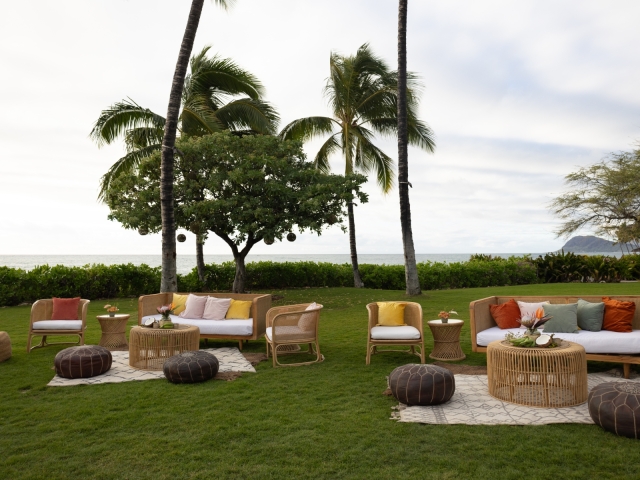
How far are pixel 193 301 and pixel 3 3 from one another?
22.7ft

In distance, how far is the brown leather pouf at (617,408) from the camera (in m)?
3.47

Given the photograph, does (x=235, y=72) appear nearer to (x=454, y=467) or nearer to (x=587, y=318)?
(x=587, y=318)

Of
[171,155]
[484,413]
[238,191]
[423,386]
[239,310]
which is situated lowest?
[484,413]

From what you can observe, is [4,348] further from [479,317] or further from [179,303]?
[479,317]

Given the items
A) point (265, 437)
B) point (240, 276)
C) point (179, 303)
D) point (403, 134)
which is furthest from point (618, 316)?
point (240, 276)

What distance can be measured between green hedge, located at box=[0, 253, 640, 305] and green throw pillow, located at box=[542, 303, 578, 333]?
1150 centimetres

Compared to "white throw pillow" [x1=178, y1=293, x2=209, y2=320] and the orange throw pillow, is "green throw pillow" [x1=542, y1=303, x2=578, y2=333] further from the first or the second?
"white throw pillow" [x1=178, y1=293, x2=209, y2=320]

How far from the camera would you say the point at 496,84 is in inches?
450

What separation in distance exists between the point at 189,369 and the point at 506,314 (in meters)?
3.87

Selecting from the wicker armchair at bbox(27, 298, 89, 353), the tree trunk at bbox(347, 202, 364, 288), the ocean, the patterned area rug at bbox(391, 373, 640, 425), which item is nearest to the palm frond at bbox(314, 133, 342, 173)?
the tree trunk at bbox(347, 202, 364, 288)

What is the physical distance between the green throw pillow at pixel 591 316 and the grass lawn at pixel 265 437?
22.8 inches

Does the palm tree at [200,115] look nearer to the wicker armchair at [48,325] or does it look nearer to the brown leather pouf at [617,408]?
the wicker armchair at [48,325]

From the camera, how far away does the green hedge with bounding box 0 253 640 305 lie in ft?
43.3

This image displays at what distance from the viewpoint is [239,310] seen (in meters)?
7.51
